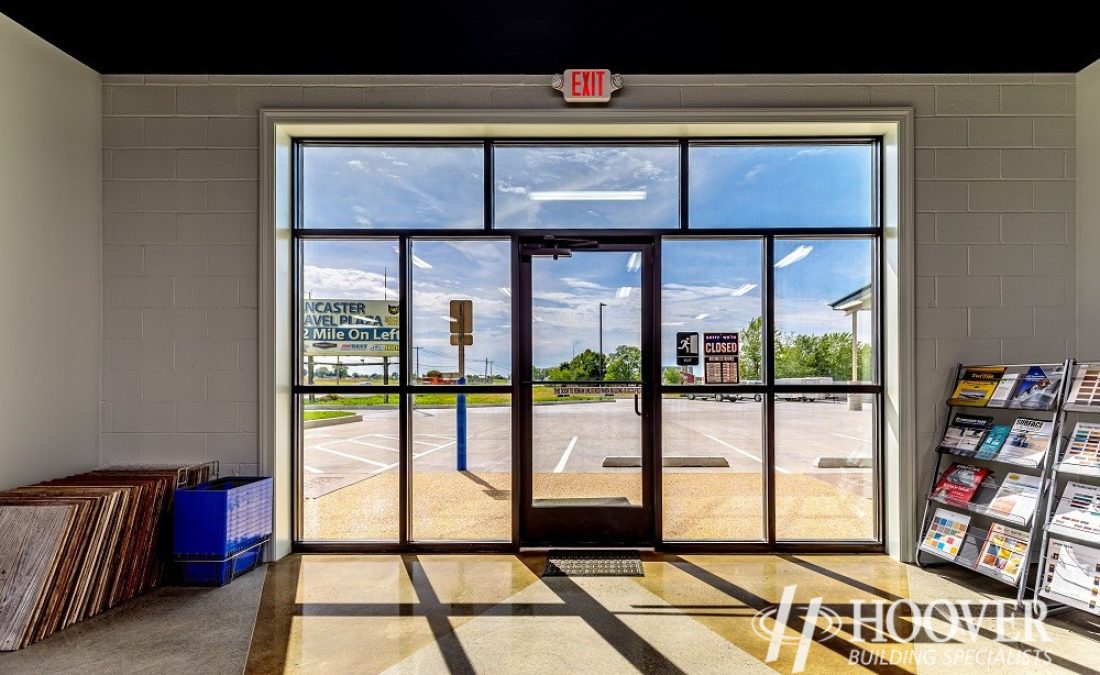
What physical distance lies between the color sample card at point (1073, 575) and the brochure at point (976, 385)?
0.85 metres

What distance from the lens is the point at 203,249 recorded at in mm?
3947

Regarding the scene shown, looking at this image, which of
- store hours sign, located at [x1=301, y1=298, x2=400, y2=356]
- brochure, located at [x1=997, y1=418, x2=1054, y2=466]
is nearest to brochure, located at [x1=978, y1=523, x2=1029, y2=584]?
brochure, located at [x1=997, y1=418, x2=1054, y2=466]

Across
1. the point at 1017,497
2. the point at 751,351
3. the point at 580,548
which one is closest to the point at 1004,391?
the point at 1017,497

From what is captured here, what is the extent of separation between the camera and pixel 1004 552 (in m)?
3.26

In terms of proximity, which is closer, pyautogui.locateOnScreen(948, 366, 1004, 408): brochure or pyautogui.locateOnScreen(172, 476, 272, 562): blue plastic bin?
pyautogui.locateOnScreen(172, 476, 272, 562): blue plastic bin

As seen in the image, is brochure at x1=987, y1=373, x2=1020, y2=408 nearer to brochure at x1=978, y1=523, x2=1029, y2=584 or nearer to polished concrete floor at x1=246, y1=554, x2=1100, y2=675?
brochure at x1=978, y1=523, x2=1029, y2=584

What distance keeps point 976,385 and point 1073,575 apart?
114 cm

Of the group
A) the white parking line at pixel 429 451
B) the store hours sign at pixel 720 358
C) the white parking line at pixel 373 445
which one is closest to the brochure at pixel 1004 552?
the store hours sign at pixel 720 358

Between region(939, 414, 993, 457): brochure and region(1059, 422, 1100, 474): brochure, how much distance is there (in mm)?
413

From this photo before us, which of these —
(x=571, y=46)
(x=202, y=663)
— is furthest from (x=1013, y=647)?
(x=571, y=46)

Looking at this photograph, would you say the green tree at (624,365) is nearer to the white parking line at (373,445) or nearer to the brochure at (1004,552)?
the white parking line at (373,445)

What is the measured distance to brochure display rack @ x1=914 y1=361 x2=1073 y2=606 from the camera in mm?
3229

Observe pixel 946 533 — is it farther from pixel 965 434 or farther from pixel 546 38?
pixel 546 38

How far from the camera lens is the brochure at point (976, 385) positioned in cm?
355
